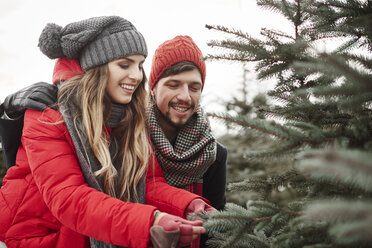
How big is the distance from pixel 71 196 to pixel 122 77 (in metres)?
0.96

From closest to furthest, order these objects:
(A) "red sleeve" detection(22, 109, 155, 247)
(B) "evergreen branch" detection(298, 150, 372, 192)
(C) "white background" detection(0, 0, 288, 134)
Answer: (B) "evergreen branch" detection(298, 150, 372, 192), (A) "red sleeve" detection(22, 109, 155, 247), (C) "white background" detection(0, 0, 288, 134)

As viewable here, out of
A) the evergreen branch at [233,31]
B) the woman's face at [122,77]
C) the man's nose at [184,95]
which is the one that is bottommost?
the man's nose at [184,95]

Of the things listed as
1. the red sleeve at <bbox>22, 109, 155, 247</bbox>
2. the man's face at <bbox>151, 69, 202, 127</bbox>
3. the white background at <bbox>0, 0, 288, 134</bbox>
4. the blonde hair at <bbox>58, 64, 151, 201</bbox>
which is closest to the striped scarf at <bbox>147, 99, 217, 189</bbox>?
the man's face at <bbox>151, 69, 202, 127</bbox>

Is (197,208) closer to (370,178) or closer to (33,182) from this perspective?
(33,182)

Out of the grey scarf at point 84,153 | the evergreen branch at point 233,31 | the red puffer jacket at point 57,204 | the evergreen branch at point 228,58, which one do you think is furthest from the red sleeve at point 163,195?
the evergreen branch at point 233,31

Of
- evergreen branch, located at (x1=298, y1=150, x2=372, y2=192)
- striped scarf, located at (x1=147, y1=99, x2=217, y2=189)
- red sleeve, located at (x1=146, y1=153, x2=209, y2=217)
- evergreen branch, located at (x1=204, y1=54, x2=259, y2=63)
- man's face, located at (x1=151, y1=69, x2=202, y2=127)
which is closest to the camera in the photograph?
evergreen branch, located at (x1=298, y1=150, x2=372, y2=192)

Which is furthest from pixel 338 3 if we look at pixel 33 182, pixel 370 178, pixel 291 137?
pixel 33 182

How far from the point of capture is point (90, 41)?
214cm

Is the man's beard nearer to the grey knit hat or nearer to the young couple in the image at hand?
the young couple

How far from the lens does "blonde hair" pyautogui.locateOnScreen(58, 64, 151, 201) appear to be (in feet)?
6.53

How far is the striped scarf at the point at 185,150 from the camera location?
2565 mm

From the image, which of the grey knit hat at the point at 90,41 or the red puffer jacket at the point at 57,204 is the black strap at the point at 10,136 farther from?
the grey knit hat at the point at 90,41

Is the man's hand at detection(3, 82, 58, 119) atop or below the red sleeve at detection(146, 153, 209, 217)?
atop

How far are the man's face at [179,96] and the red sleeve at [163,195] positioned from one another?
0.52 metres
